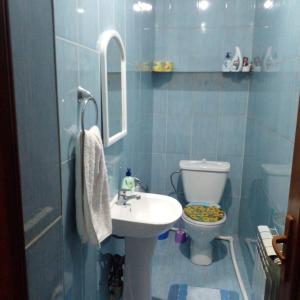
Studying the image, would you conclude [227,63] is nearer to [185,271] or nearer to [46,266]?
[185,271]

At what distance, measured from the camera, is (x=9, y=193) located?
1.62ft

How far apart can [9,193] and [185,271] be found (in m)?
2.17

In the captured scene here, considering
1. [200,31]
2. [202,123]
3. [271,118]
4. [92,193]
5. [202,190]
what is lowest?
[202,190]

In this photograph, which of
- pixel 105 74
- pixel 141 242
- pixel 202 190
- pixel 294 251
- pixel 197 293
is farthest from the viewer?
pixel 202 190

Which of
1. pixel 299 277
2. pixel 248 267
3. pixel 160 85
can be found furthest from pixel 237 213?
pixel 299 277

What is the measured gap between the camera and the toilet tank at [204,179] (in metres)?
2.54

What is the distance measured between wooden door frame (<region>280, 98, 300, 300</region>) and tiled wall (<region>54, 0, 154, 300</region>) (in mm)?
761

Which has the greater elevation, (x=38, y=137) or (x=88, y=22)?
(x=88, y=22)

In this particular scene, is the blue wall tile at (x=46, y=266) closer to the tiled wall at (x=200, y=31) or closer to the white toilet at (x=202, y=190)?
the white toilet at (x=202, y=190)

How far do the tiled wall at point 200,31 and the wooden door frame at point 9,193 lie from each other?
2342mm

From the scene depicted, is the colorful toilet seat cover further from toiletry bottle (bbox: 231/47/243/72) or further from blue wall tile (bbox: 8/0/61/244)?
blue wall tile (bbox: 8/0/61/244)

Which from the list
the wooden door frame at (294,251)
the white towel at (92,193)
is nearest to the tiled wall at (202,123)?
the white towel at (92,193)

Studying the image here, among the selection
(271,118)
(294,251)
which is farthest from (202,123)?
(294,251)

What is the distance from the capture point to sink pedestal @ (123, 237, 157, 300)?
1655 millimetres
